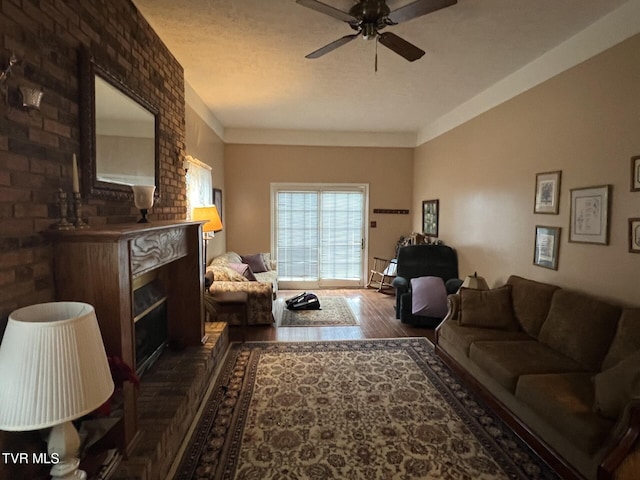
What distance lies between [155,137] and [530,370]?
321cm

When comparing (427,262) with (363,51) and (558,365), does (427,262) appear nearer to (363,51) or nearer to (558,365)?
(558,365)

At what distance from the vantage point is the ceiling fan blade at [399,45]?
7.98 ft

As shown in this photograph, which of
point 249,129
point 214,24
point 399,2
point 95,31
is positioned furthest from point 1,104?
point 249,129

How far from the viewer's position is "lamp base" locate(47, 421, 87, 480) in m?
1.26

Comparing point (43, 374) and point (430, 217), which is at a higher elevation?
Answer: point (430, 217)

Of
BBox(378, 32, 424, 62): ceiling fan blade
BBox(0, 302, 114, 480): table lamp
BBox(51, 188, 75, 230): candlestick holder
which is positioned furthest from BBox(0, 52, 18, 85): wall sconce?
BBox(378, 32, 424, 62): ceiling fan blade

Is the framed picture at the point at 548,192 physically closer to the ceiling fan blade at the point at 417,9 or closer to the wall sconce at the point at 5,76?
the ceiling fan blade at the point at 417,9

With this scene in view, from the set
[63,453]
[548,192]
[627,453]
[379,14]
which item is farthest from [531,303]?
[63,453]

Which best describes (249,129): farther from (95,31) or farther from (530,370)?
(530,370)

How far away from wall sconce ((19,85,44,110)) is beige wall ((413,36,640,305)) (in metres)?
3.40

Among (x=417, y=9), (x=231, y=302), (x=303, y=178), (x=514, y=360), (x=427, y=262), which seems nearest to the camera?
(x=417, y=9)

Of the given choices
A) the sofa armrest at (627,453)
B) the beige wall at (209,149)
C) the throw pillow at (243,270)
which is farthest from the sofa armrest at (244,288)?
the sofa armrest at (627,453)

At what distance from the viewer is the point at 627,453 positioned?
1.58m

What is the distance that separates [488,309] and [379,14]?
2592 mm
